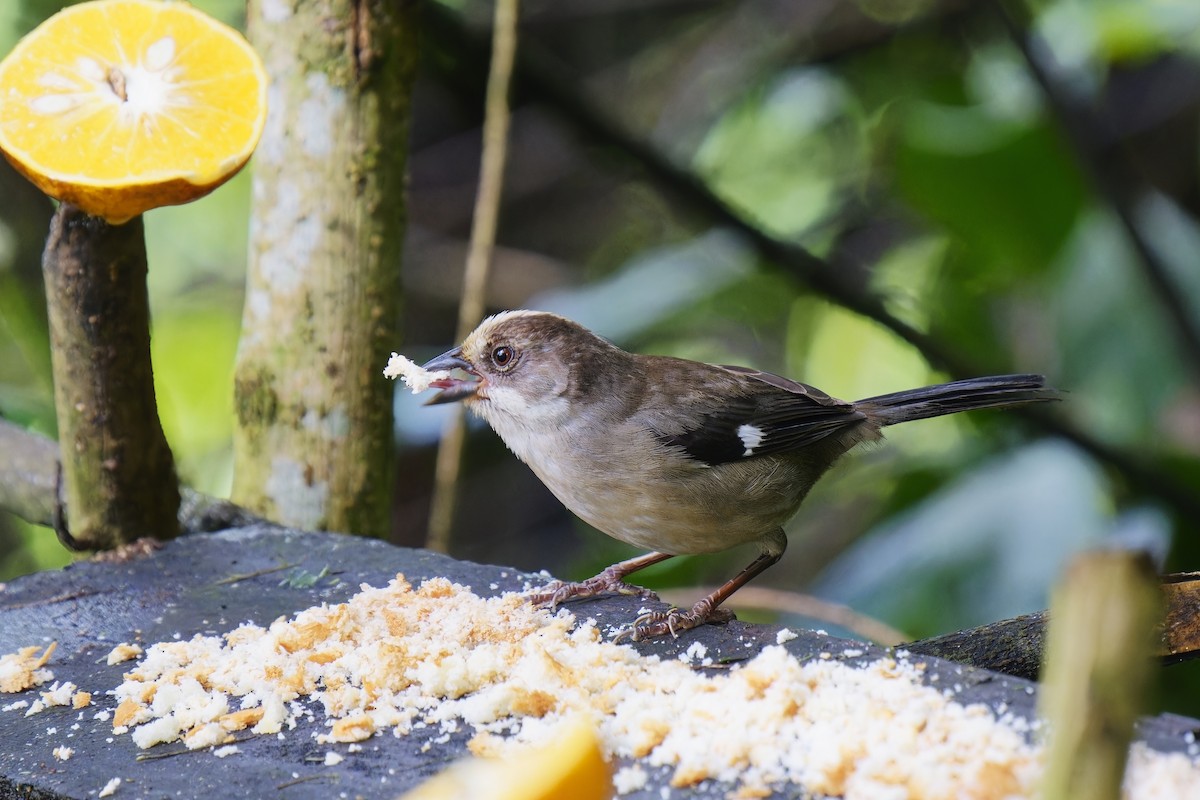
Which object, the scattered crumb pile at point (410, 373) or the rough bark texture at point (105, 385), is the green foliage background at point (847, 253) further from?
the scattered crumb pile at point (410, 373)

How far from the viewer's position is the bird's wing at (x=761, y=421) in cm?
317

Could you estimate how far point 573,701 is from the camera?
7.28 feet

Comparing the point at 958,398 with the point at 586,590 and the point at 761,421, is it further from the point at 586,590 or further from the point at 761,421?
the point at 586,590

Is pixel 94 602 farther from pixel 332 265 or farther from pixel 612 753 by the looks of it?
pixel 612 753

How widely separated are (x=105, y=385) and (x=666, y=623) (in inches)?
58.0

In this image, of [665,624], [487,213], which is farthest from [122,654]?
[487,213]

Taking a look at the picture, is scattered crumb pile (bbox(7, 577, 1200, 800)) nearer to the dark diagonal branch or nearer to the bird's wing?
the bird's wing

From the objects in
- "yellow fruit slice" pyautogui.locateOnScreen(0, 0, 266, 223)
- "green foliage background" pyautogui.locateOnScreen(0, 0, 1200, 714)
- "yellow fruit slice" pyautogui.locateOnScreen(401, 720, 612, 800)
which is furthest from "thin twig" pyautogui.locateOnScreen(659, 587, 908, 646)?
"yellow fruit slice" pyautogui.locateOnScreen(401, 720, 612, 800)

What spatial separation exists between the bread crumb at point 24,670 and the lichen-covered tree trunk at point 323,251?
100cm

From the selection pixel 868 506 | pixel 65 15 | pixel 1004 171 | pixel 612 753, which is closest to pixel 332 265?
pixel 65 15

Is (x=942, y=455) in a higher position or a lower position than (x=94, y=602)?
higher

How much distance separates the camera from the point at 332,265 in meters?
3.47

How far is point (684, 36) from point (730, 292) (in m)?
2.71

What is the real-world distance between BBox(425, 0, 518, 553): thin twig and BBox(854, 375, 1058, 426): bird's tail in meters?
1.32
